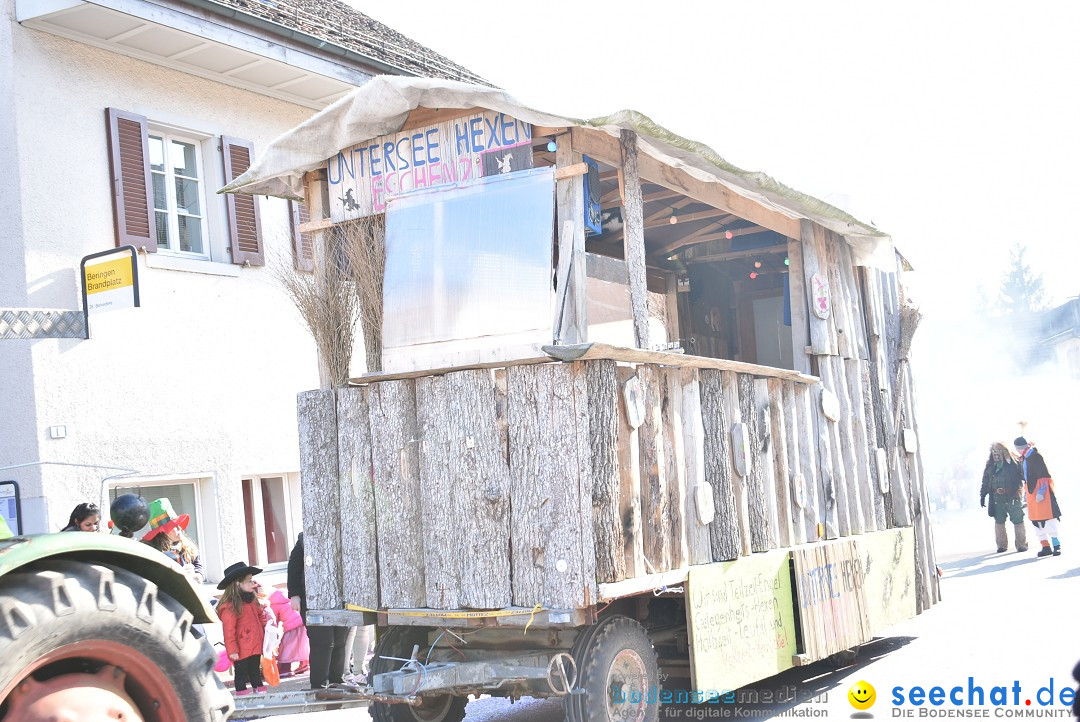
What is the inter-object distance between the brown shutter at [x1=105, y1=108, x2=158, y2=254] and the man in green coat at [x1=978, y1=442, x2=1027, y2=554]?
446 inches

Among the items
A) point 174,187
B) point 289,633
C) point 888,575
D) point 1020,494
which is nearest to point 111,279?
point 174,187

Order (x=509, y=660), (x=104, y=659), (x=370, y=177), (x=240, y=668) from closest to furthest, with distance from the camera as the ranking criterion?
(x=104, y=659)
(x=509, y=660)
(x=370, y=177)
(x=240, y=668)

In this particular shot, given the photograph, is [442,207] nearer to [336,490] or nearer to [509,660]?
[336,490]

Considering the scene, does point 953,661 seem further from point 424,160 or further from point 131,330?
point 131,330

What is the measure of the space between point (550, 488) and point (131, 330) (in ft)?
21.2

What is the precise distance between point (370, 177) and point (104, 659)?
5.01 metres

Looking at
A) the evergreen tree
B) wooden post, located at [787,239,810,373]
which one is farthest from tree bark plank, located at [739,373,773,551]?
the evergreen tree

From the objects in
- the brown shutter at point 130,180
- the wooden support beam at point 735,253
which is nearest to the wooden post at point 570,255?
the wooden support beam at point 735,253

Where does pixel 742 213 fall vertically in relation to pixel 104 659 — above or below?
above

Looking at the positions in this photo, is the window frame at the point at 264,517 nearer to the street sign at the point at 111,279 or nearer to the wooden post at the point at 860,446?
the street sign at the point at 111,279

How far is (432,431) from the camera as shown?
21.5 ft

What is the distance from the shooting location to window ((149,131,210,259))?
11.8 m

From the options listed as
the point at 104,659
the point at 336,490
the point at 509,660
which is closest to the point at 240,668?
the point at 336,490

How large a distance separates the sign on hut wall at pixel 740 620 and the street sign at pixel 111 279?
214 inches
